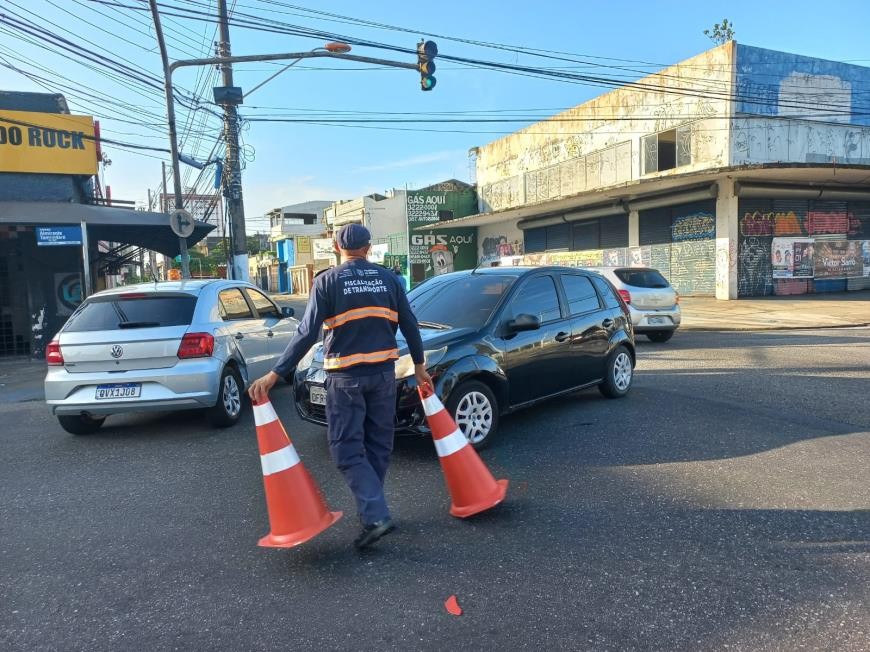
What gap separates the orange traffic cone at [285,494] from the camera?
11.4ft

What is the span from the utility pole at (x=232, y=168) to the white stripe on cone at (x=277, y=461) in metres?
11.6

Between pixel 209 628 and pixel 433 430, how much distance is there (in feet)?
5.39

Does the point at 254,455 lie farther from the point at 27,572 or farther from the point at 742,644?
the point at 742,644

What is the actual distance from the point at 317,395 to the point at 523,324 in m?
1.88

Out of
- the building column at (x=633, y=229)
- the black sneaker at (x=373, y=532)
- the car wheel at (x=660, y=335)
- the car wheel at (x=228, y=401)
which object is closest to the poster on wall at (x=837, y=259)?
the building column at (x=633, y=229)

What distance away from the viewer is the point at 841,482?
4.39 metres

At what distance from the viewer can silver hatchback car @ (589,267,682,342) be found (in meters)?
11.8

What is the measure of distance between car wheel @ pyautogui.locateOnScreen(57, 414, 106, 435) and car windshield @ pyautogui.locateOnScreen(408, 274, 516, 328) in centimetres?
357

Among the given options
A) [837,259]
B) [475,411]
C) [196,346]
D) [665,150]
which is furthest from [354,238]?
[837,259]

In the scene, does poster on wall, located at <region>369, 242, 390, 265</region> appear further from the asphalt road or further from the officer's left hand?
the officer's left hand

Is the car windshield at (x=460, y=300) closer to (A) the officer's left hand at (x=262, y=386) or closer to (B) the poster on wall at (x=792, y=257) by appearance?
(A) the officer's left hand at (x=262, y=386)

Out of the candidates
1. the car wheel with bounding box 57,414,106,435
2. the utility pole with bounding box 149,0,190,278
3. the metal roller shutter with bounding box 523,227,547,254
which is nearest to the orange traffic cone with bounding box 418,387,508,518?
the car wheel with bounding box 57,414,106,435

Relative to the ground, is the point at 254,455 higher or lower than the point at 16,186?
lower

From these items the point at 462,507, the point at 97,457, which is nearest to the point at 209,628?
the point at 462,507
